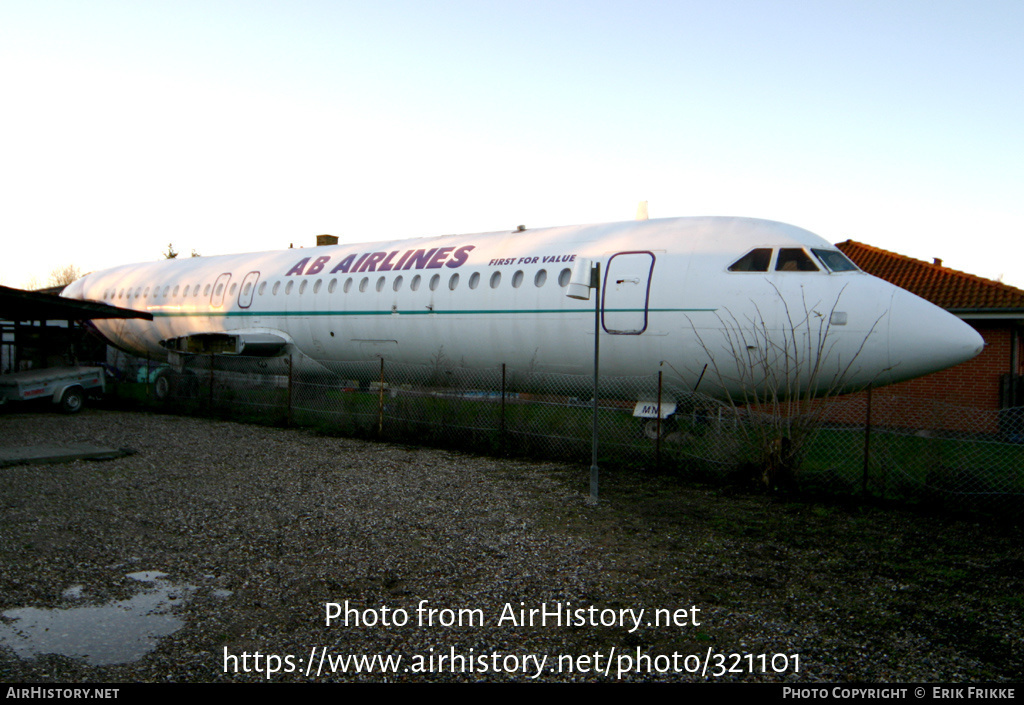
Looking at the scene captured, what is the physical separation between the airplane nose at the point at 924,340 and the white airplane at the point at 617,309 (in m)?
0.02

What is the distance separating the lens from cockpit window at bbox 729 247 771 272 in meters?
10.6

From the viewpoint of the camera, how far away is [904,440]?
42.8 ft

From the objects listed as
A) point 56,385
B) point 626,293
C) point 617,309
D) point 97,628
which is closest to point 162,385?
point 56,385

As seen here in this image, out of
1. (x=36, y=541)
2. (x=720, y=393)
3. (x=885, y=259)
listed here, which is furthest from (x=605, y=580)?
(x=885, y=259)

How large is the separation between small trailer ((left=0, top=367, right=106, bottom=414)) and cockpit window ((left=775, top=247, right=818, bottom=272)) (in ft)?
46.6

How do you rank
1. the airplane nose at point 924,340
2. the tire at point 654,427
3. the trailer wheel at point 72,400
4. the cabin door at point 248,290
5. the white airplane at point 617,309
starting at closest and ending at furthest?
the airplane nose at point 924,340, the white airplane at point 617,309, the tire at point 654,427, the trailer wheel at point 72,400, the cabin door at point 248,290

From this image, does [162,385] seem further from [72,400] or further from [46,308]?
[46,308]

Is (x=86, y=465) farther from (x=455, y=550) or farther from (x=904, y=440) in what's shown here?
(x=904, y=440)

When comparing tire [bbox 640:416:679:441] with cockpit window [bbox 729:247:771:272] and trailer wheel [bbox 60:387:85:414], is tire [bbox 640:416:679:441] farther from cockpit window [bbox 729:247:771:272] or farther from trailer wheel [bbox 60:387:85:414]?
trailer wheel [bbox 60:387:85:414]

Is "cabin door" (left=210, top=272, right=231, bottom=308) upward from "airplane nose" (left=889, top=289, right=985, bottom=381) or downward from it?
upward

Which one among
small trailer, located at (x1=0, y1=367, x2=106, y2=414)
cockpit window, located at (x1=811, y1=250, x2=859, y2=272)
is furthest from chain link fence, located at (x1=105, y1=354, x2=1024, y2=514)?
cockpit window, located at (x1=811, y1=250, x2=859, y2=272)

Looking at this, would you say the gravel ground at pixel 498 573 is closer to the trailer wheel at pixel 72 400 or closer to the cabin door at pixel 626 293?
the cabin door at pixel 626 293

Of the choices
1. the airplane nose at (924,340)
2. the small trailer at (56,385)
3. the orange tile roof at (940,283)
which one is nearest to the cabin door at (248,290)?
the small trailer at (56,385)

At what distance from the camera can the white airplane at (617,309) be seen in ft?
31.9
